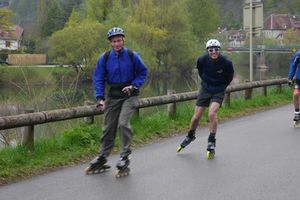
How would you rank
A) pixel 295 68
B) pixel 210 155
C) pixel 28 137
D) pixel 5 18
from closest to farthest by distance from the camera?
pixel 210 155 → pixel 28 137 → pixel 295 68 → pixel 5 18

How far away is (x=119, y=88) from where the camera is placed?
7.37 meters

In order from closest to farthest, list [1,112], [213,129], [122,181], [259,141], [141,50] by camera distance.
Result: [122,181]
[213,129]
[259,141]
[1,112]
[141,50]

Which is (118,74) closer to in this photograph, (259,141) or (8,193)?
(8,193)

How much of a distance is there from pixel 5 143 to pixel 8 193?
3807 millimetres

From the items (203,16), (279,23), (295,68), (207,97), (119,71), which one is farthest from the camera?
(279,23)

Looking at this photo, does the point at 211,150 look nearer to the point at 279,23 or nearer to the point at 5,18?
the point at 5,18

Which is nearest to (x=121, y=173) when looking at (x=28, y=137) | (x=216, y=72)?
(x=28, y=137)

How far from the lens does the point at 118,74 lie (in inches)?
288

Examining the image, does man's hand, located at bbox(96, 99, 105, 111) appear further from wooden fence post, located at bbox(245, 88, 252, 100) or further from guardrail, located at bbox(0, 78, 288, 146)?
wooden fence post, located at bbox(245, 88, 252, 100)

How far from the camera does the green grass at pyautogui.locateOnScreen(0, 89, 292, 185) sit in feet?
25.3

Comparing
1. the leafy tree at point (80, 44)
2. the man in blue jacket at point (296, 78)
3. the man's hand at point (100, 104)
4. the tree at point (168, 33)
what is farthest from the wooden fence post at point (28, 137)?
the tree at point (168, 33)

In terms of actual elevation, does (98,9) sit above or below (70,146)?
above

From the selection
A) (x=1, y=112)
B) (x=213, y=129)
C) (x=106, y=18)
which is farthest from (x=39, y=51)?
(x=213, y=129)

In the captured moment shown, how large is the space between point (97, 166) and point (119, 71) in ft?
4.25
